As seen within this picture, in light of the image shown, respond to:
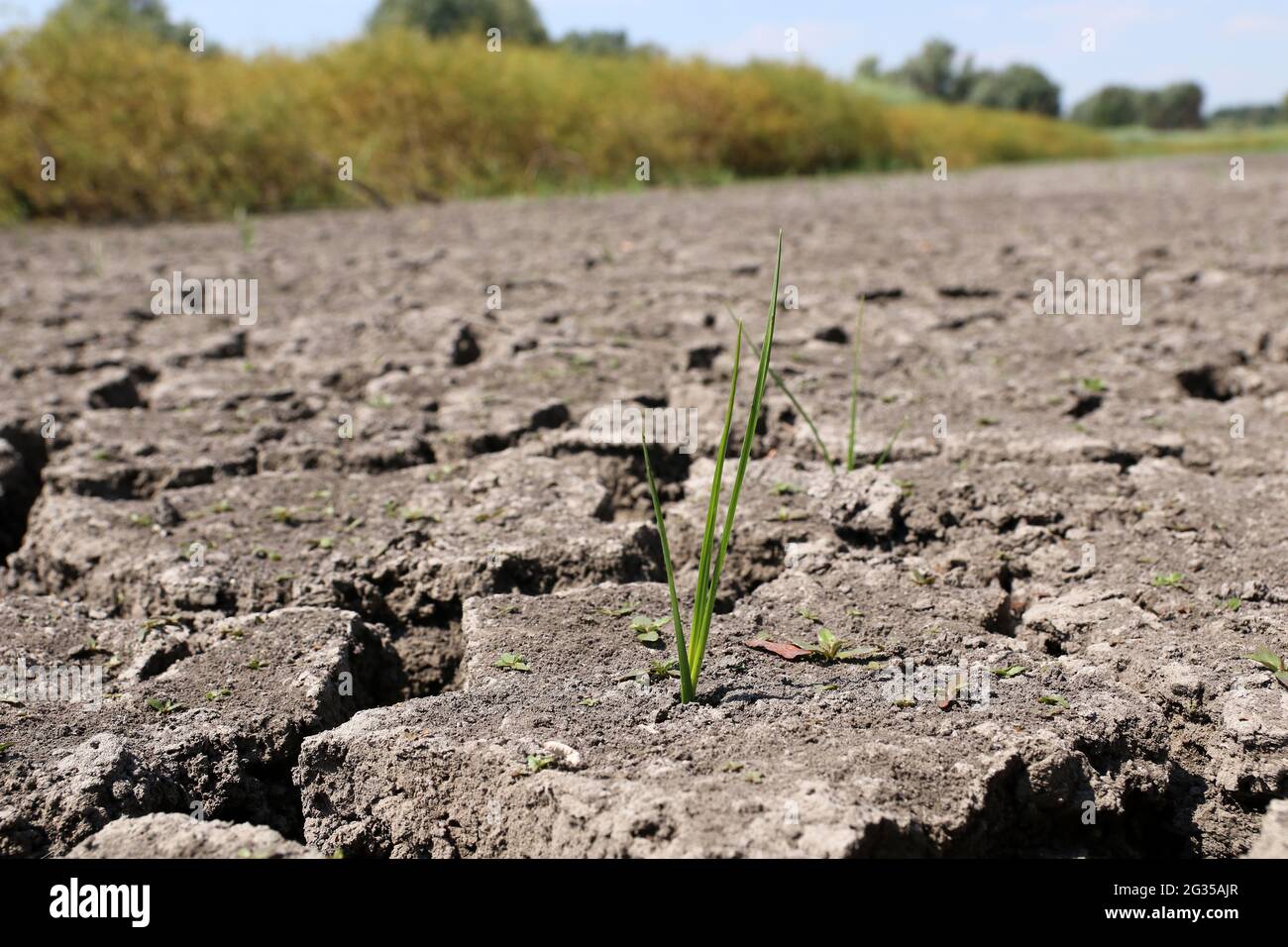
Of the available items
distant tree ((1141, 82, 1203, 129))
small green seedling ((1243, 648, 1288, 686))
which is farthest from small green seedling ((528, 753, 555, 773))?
distant tree ((1141, 82, 1203, 129))

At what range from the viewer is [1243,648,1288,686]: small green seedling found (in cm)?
122

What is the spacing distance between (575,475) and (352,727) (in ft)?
2.69

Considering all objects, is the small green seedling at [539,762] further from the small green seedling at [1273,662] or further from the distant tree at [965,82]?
the distant tree at [965,82]

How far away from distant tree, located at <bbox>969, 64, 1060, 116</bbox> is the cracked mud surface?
107 ft

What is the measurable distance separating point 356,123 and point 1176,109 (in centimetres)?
4782

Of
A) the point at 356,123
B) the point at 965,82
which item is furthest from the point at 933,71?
the point at 356,123

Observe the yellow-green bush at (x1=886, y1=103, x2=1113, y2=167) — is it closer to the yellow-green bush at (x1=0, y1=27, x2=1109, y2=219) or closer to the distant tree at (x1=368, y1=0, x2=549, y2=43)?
the yellow-green bush at (x1=0, y1=27, x2=1109, y2=219)

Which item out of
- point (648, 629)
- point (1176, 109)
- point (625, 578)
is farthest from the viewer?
point (1176, 109)

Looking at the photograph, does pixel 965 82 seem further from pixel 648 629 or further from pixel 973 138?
pixel 648 629

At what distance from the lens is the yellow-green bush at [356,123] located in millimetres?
6098

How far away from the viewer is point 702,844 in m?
0.96

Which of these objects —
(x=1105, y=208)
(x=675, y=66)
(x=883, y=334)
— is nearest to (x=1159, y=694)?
(x=883, y=334)

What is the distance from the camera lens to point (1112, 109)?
36.2 metres

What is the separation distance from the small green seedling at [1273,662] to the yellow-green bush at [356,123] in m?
5.61
